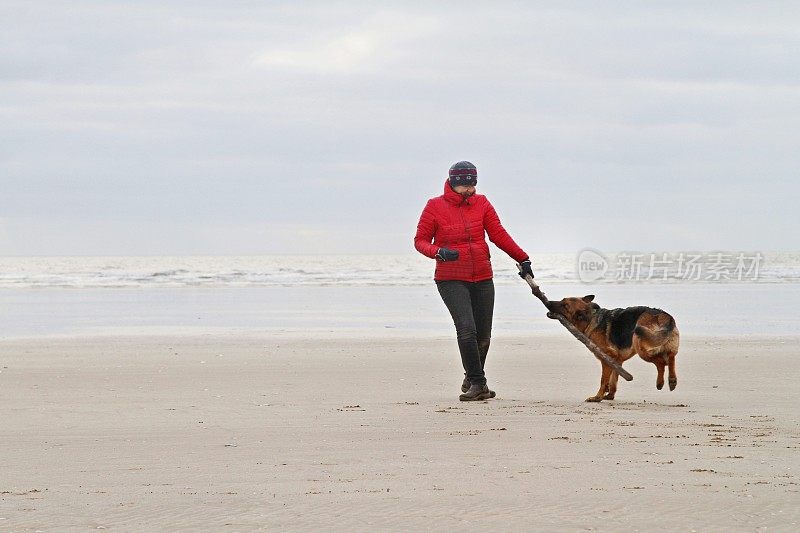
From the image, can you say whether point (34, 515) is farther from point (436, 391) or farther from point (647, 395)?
point (647, 395)

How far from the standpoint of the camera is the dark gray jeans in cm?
797

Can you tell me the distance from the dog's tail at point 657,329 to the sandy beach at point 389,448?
0.53 metres

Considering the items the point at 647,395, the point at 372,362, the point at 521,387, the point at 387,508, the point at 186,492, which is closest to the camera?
the point at 387,508

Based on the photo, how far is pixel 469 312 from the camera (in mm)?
7992

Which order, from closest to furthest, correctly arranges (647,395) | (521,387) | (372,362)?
(647,395) → (521,387) → (372,362)

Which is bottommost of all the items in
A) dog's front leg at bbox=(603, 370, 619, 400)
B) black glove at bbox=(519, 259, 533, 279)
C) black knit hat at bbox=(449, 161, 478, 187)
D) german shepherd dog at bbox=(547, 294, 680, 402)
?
dog's front leg at bbox=(603, 370, 619, 400)

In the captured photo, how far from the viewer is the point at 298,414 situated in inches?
283

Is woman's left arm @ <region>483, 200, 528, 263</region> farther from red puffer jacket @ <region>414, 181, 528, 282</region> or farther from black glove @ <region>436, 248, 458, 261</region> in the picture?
black glove @ <region>436, 248, 458, 261</region>

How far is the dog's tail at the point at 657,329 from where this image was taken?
25.0 ft

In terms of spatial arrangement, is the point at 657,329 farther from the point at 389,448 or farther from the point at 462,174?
the point at 389,448

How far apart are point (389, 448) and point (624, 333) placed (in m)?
2.85

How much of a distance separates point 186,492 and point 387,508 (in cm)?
98

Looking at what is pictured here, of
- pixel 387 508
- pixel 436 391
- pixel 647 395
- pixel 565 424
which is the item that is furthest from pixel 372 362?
pixel 387 508

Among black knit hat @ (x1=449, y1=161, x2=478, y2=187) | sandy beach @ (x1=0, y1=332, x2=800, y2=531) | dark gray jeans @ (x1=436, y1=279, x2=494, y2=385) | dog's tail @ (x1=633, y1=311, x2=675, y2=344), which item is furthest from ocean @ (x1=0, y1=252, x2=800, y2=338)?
dog's tail @ (x1=633, y1=311, x2=675, y2=344)
